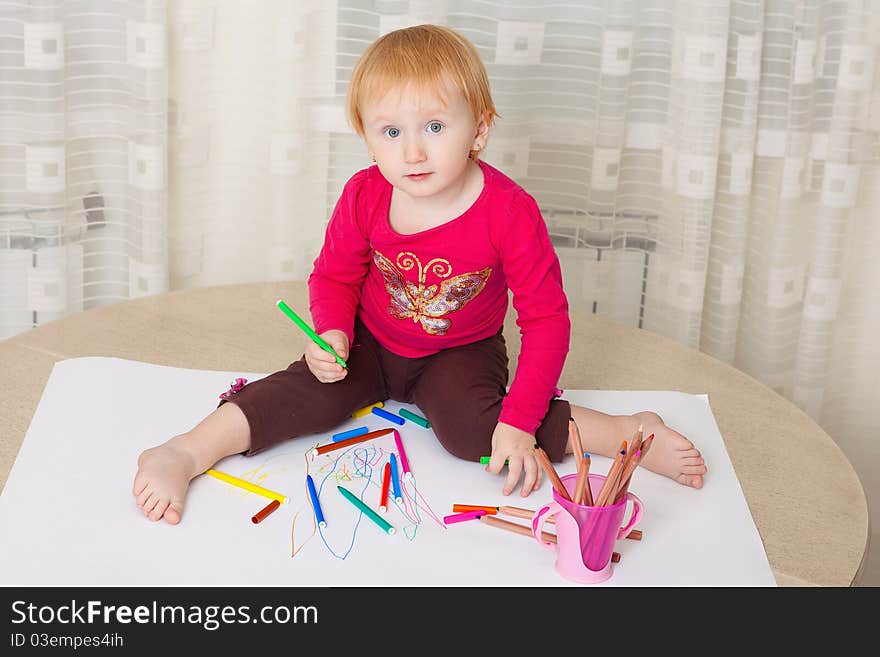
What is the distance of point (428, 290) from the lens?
3.12 feet

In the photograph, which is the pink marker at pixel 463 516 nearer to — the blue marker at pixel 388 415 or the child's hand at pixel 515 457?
the child's hand at pixel 515 457

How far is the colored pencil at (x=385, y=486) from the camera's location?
83 centimetres

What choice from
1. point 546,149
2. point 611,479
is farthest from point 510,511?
point 546,149

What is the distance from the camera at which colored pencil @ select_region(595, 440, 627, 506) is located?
71 centimetres

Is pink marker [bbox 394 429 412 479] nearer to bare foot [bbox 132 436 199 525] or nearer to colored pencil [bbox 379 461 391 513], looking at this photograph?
colored pencil [bbox 379 461 391 513]

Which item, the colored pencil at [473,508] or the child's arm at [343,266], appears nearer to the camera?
the colored pencil at [473,508]

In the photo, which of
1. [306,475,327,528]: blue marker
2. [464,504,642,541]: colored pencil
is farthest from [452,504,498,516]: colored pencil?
[306,475,327,528]: blue marker

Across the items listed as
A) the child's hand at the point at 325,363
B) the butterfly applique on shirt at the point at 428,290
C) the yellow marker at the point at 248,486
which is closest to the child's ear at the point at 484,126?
the butterfly applique on shirt at the point at 428,290

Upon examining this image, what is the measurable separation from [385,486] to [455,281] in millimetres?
198

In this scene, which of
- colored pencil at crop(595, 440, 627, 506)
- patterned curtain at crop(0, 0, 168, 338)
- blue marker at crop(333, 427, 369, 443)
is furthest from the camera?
patterned curtain at crop(0, 0, 168, 338)

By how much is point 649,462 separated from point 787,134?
0.57m

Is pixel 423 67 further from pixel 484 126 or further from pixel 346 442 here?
pixel 346 442

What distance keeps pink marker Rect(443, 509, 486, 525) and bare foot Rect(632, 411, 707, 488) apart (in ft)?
0.52
